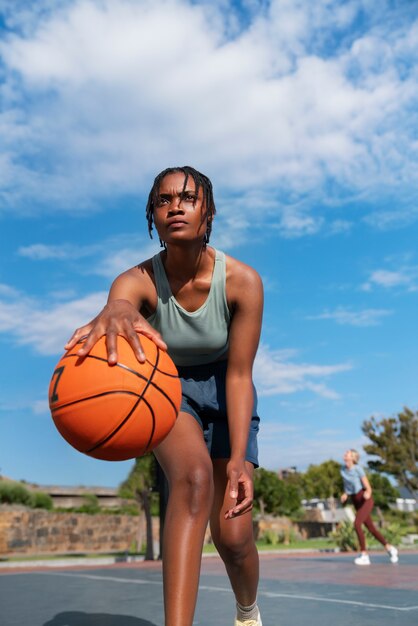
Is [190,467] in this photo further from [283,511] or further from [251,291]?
[283,511]

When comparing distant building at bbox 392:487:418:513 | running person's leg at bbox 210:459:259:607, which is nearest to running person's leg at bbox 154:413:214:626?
running person's leg at bbox 210:459:259:607

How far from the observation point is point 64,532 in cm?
2300

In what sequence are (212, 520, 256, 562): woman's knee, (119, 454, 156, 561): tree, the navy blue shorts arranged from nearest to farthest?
(212, 520, 256, 562): woman's knee
the navy blue shorts
(119, 454, 156, 561): tree

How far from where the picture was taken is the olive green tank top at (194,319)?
3.51m

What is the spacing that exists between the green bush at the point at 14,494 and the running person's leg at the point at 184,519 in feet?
78.8

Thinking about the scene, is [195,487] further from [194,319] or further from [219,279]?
[219,279]

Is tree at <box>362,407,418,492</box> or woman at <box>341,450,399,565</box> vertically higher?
tree at <box>362,407,418,492</box>

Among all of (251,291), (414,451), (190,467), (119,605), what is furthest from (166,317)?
(414,451)

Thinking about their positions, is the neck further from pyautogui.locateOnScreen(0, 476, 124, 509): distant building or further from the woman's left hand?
pyautogui.locateOnScreen(0, 476, 124, 509): distant building

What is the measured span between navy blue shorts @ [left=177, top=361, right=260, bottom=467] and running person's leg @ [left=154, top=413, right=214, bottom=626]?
39 cm

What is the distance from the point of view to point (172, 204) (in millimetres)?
3328

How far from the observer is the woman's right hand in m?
2.68

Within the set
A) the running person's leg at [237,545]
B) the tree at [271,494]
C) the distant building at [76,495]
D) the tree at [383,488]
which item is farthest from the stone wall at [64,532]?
the tree at [383,488]

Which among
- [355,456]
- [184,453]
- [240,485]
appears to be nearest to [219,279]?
[184,453]
